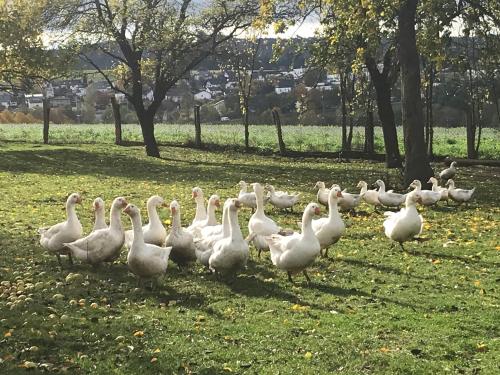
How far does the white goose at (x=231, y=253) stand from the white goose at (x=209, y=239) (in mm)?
418

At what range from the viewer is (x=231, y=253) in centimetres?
1061

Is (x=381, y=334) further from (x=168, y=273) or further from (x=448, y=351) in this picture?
(x=168, y=273)

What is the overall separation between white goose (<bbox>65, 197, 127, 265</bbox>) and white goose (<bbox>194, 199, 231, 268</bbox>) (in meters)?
1.25

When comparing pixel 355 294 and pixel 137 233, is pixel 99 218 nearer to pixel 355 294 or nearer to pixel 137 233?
pixel 137 233

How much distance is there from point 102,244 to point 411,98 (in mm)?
13402

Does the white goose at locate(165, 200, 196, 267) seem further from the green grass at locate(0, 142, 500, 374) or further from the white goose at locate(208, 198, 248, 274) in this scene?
the white goose at locate(208, 198, 248, 274)

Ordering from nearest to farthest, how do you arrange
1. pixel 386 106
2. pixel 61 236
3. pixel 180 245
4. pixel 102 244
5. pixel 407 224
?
pixel 102 244 < pixel 180 245 < pixel 61 236 < pixel 407 224 < pixel 386 106

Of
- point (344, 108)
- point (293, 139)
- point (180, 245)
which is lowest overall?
point (180, 245)

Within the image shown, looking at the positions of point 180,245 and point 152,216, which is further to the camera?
point 152,216

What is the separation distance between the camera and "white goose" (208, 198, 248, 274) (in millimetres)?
10625

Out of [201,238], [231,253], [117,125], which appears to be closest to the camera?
[231,253]

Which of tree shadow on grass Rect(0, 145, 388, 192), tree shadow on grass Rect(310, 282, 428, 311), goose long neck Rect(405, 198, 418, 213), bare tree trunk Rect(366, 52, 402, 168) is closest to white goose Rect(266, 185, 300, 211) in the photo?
goose long neck Rect(405, 198, 418, 213)

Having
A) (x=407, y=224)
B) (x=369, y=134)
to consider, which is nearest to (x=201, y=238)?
(x=407, y=224)

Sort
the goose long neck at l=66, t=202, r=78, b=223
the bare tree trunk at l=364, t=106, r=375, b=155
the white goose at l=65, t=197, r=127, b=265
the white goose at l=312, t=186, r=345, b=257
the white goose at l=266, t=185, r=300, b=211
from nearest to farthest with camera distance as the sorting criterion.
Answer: the white goose at l=65, t=197, r=127, b=265, the goose long neck at l=66, t=202, r=78, b=223, the white goose at l=312, t=186, r=345, b=257, the white goose at l=266, t=185, r=300, b=211, the bare tree trunk at l=364, t=106, r=375, b=155
